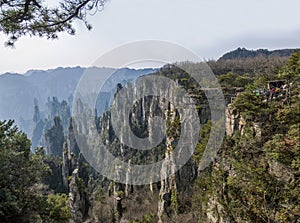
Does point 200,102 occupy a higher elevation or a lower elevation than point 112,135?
higher

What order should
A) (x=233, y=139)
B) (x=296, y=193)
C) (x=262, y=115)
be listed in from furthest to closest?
(x=233, y=139) → (x=262, y=115) → (x=296, y=193)

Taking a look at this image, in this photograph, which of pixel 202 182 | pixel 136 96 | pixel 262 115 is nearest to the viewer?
pixel 262 115

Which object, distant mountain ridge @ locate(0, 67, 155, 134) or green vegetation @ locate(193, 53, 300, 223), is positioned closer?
green vegetation @ locate(193, 53, 300, 223)

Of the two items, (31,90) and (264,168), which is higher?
(31,90)

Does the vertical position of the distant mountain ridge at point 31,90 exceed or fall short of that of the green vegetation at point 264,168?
it exceeds it

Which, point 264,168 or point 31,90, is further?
point 31,90

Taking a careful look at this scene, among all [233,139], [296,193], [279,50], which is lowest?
[296,193]

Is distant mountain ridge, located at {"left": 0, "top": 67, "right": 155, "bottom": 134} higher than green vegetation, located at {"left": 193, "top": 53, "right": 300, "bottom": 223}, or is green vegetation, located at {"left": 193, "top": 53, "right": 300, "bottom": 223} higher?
distant mountain ridge, located at {"left": 0, "top": 67, "right": 155, "bottom": 134}

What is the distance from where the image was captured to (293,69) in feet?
21.7

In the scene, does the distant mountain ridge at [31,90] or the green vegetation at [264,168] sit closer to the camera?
the green vegetation at [264,168]

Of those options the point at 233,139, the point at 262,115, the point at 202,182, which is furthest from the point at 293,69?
the point at 202,182

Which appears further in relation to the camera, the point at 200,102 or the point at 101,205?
the point at 101,205

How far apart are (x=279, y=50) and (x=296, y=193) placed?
163 ft

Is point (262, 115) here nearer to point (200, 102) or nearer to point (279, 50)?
point (200, 102)
